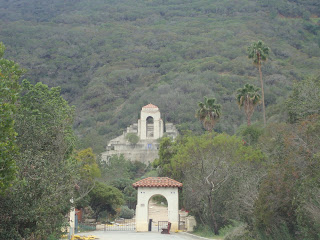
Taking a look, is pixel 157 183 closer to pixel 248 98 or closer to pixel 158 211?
pixel 248 98

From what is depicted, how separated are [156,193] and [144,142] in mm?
61999

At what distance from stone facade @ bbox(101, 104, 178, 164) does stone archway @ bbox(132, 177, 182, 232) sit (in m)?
55.9

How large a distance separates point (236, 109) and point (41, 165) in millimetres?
98265

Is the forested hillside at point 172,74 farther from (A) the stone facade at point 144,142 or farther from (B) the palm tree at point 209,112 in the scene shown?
(B) the palm tree at point 209,112

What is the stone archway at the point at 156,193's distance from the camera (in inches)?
1341

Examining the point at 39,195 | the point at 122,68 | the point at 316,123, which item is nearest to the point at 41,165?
Result: the point at 39,195

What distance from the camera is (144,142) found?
96.3 m

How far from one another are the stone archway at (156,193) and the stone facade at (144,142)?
55.9 m

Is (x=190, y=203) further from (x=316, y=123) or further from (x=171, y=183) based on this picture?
(x=316, y=123)

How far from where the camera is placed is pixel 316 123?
22078 mm

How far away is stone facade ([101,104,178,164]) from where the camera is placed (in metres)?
91.8

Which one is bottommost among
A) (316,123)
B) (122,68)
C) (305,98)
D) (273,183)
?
(273,183)

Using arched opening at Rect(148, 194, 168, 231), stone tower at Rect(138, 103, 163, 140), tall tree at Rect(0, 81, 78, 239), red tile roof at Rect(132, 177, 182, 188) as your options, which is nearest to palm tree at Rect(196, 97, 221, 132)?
arched opening at Rect(148, 194, 168, 231)

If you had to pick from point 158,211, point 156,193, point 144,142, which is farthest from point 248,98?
point 144,142
